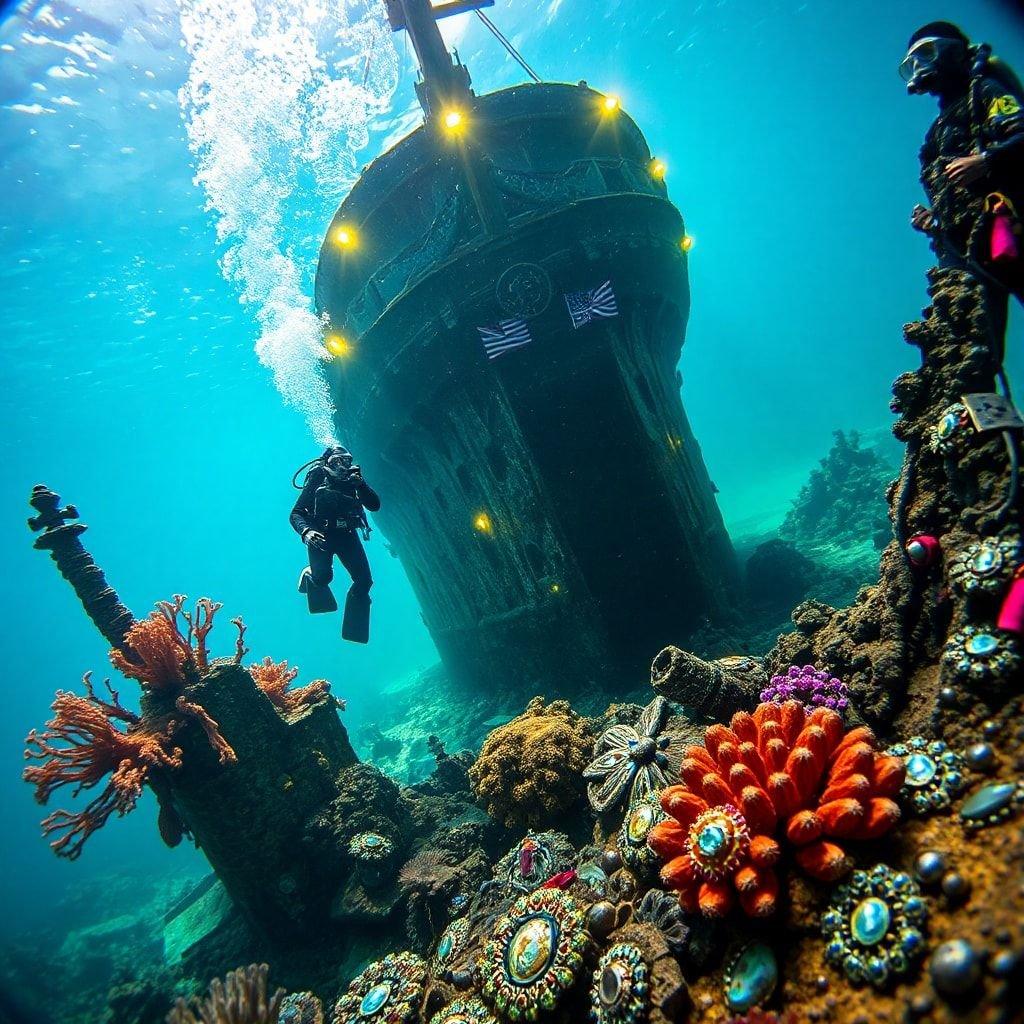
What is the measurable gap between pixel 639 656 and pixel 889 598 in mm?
6799

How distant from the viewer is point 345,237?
10078 mm

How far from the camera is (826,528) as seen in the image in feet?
61.5

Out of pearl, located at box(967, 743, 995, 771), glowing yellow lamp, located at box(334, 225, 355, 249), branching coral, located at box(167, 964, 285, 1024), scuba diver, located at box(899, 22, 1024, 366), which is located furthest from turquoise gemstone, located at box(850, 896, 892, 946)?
glowing yellow lamp, located at box(334, 225, 355, 249)

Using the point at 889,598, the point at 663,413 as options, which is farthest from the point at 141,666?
the point at 663,413

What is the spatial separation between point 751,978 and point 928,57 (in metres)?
5.59

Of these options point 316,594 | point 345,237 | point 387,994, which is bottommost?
point 387,994

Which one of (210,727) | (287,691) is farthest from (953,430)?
(287,691)

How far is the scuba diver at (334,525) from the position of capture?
6.74m

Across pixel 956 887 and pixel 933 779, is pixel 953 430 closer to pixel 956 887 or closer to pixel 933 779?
pixel 933 779

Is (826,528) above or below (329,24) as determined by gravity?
below

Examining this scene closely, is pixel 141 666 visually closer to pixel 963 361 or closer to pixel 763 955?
pixel 763 955

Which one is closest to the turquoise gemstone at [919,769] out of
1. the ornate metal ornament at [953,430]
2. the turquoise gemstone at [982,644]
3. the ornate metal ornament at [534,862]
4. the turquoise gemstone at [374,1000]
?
the turquoise gemstone at [982,644]

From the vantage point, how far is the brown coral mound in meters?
4.80

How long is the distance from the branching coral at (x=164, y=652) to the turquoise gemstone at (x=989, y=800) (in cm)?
640
